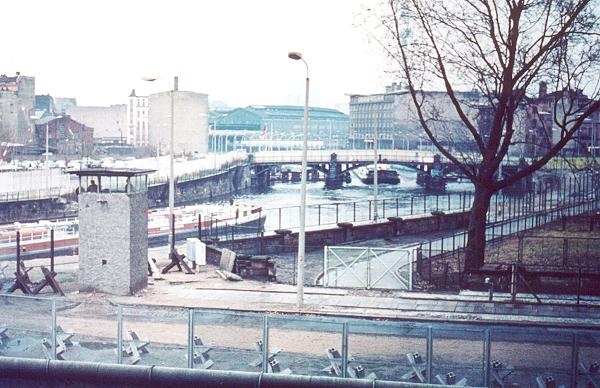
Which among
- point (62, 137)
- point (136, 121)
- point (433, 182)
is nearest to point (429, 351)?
point (433, 182)

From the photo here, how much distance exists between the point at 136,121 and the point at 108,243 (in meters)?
108

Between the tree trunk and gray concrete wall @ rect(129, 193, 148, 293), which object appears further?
the tree trunk

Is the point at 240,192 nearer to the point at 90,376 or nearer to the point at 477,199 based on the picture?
the point at 477,199

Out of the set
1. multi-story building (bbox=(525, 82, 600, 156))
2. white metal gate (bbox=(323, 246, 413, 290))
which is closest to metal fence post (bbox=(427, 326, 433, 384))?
white metal gate (bbox=(323, 246, 413, 290))

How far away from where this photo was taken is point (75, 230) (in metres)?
42.0

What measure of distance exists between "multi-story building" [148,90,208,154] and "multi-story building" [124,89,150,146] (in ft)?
34.4

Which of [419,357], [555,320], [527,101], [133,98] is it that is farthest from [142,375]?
[133,98]

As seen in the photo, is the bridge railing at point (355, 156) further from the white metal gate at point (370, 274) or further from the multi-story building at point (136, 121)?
the white metal gate at point (370, 274)

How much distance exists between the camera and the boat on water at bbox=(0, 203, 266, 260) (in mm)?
35781

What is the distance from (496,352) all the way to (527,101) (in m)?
13.8

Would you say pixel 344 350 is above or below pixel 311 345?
above

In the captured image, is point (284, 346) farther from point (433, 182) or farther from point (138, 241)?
point (433, 182)

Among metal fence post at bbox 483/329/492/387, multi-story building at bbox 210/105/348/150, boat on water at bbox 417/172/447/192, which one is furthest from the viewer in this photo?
multi-story building at bbox 210/105/348/150

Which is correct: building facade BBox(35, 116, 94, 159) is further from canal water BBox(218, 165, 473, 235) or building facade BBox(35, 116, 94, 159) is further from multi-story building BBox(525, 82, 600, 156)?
multi-story building BBox(525, 82, 600, 156)
